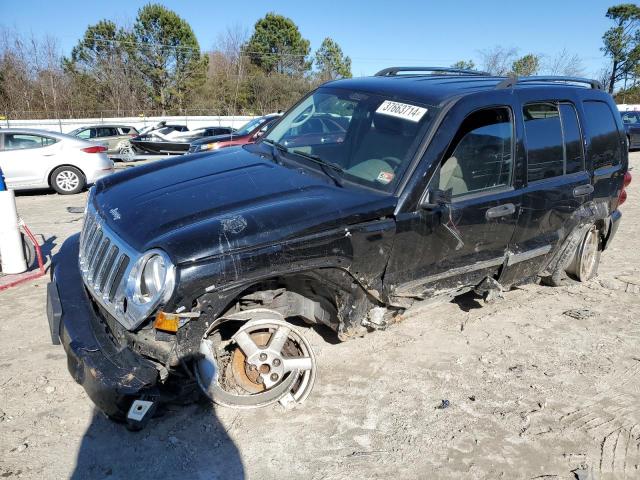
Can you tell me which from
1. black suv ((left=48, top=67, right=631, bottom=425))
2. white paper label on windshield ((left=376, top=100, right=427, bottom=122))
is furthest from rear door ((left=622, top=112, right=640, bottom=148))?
white paper label on windshield ((left=376, top=100, right=427, bottom=122))

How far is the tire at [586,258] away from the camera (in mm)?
5258

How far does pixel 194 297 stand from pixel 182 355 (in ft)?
1.12

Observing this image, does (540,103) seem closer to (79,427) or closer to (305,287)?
(305,287)

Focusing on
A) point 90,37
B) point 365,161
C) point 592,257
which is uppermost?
point 90,37

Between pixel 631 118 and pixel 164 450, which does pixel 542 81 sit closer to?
pixel 164 450

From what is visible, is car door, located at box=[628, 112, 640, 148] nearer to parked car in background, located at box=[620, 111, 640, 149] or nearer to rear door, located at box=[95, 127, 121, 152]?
parked car in background, located at box=[620, 111, 640, 149]

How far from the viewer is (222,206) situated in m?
3.01

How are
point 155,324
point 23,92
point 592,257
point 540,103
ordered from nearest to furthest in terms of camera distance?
point 155,324 < point 540,103 < point 592,257 < point 23,92

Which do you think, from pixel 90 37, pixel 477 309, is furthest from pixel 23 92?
pixel 477 309

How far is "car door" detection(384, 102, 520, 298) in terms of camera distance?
3367 millimetres

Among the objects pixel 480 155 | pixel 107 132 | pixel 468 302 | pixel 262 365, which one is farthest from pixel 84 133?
pixel 262 365

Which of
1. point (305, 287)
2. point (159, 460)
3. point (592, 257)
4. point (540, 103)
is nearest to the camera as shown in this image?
point (159, 460)

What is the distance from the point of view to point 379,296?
3367 mm

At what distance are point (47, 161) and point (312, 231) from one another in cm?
972
